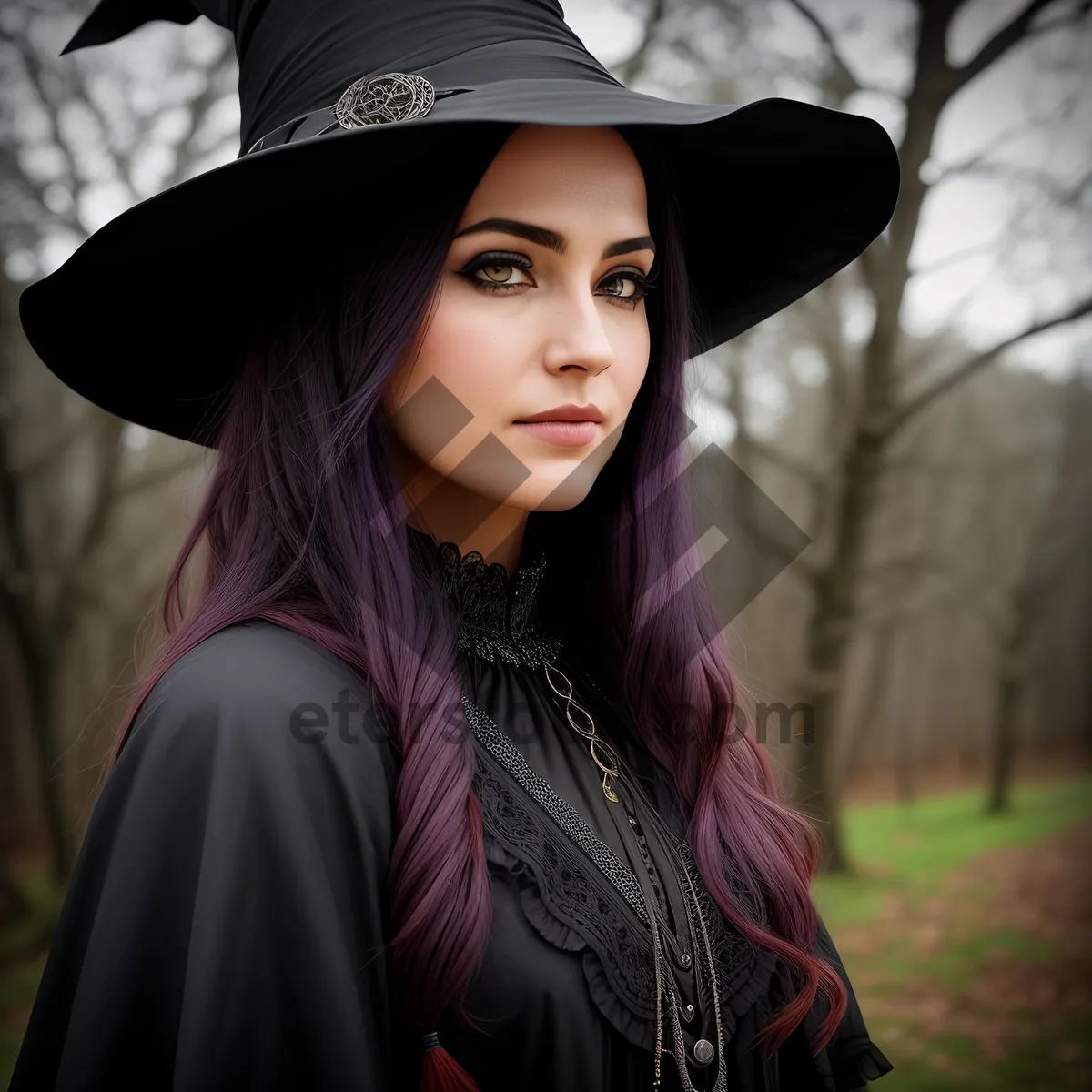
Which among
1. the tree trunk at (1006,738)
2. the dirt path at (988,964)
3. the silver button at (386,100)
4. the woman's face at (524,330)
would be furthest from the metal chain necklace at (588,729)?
the tree trunk at (1006,738)

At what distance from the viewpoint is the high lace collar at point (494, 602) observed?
1.53 m

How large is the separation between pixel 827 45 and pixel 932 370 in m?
2.43

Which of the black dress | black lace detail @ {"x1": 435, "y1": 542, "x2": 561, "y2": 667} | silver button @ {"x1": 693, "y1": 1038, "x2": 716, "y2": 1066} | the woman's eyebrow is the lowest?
silver button @ {"x1": 693, "y1": 1038, "x2": 716, "y2": 1066}

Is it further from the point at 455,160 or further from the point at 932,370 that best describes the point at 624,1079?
the point at 932,370

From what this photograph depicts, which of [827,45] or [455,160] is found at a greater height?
[827,45]

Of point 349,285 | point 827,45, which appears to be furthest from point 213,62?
point 349,285

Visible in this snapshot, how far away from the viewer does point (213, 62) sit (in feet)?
15.4

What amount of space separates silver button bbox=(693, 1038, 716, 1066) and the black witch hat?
1.21 metres

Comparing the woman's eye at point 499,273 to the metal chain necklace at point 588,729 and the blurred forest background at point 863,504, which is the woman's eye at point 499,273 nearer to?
the metal chain necklace at point 588,729

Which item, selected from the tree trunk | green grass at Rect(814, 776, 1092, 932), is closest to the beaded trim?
green grass at Rect(814, 776, 1092, 932)

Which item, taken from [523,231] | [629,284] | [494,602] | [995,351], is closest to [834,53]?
[995,351]

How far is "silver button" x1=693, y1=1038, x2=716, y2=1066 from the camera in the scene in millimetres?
1339

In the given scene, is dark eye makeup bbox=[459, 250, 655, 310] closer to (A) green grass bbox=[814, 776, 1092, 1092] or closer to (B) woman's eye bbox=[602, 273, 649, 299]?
(B) woman's eye bbox=[602, 273, 649, 299]

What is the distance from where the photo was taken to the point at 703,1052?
4.41 feet
